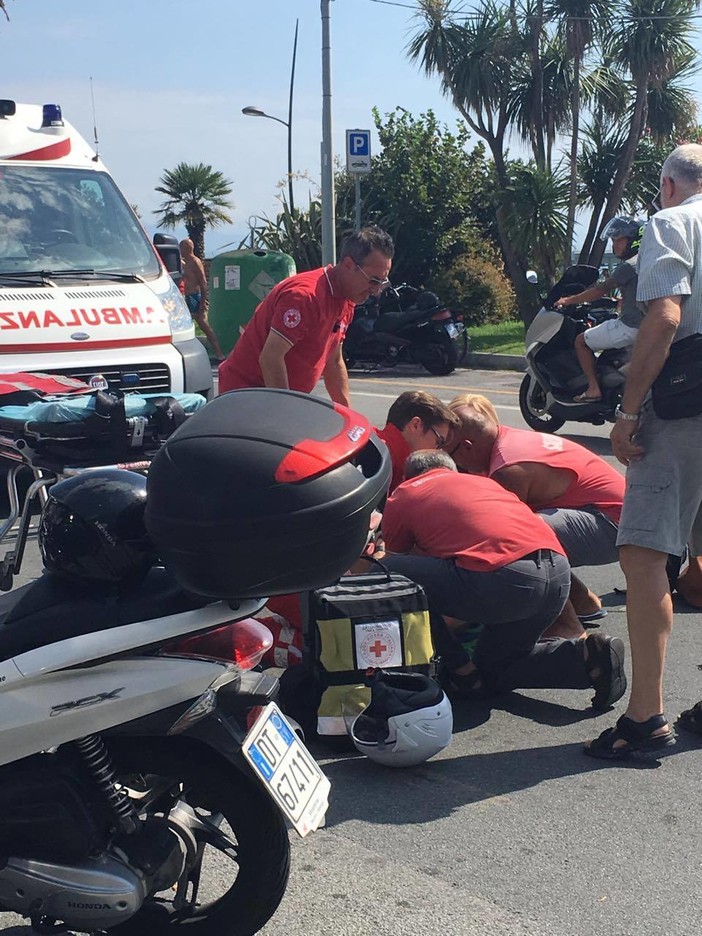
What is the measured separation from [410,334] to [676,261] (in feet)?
39.9

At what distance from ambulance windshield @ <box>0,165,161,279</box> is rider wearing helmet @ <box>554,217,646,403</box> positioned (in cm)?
352

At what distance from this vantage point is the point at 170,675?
2.46 meters

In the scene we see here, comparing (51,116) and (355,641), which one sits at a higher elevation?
(51,116)

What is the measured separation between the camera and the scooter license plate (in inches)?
97.0

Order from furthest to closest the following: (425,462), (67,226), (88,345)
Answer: (67,226) → (88,345) → (425,462)

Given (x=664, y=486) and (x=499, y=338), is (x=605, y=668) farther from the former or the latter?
(x=499, y=338)

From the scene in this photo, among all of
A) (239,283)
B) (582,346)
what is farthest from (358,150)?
(582,346)

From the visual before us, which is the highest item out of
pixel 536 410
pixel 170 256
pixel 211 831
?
pixel 170 256

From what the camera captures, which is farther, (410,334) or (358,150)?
(358,150)

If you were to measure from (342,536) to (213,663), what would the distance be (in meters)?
0.39

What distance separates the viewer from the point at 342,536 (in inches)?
99.2

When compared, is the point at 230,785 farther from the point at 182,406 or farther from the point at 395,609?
the point at 182,406

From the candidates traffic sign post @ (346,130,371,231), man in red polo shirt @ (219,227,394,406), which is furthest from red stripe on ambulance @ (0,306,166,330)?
traffic sign post @ (346,130,371,231)

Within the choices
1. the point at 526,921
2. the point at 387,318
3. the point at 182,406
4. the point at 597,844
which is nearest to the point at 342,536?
the point at 526,921
